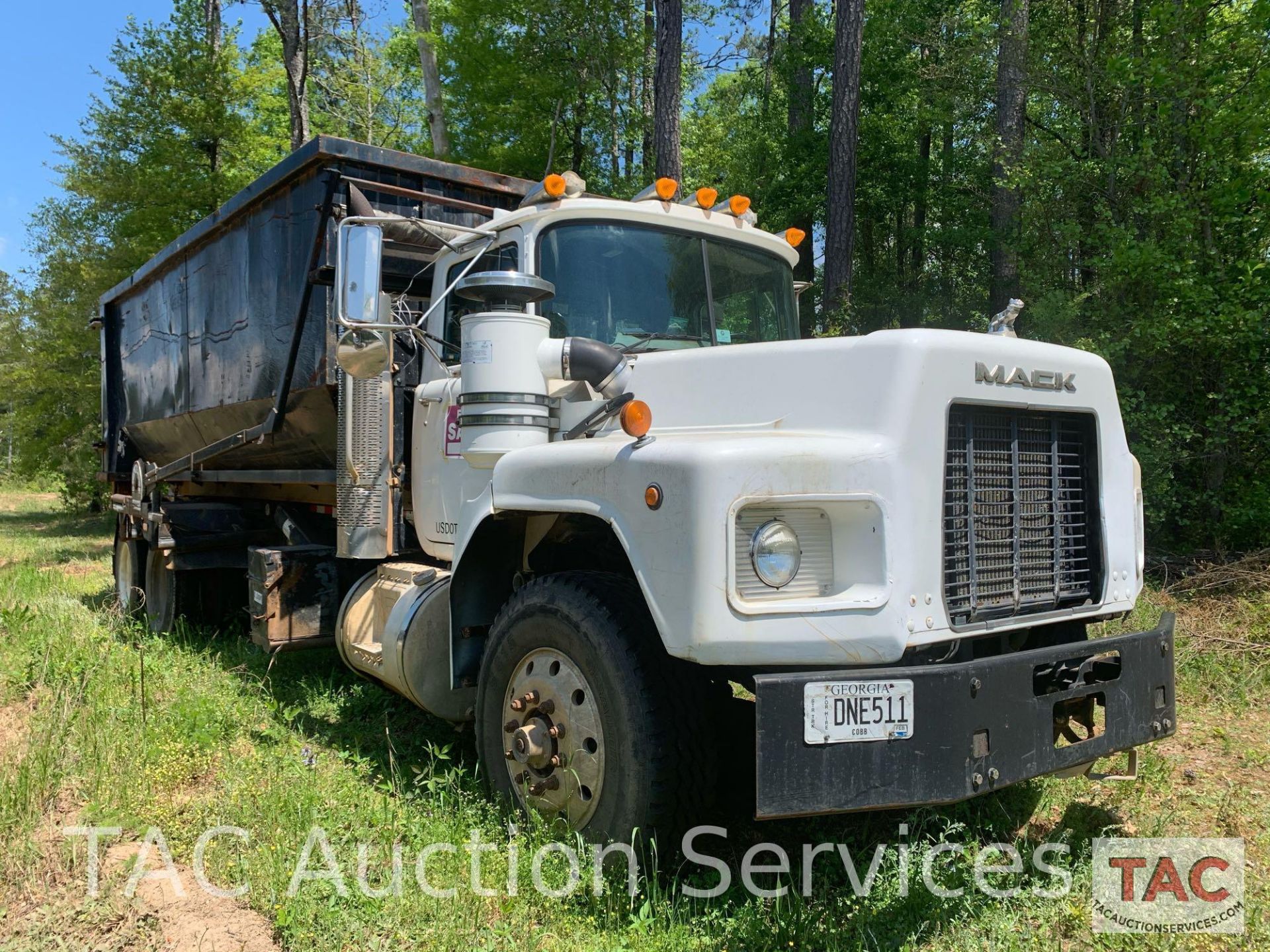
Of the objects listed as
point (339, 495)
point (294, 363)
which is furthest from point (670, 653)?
point (294, 363)

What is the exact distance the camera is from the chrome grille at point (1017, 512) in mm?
2990

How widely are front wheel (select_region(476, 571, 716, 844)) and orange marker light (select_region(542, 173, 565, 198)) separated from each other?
1.81m

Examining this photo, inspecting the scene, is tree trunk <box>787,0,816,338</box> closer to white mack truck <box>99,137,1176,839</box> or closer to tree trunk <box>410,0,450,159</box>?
tree trunk <box>410,0,450,159</box>

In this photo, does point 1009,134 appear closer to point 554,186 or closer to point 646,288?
point 646,288

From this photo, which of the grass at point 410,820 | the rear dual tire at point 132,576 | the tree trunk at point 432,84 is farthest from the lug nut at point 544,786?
the tree trunk at point 432,84

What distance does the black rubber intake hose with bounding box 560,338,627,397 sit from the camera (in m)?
3.62

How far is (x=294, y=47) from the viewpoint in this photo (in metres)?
19.3

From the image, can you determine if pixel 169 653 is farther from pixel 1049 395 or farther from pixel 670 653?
pixel 1049 395

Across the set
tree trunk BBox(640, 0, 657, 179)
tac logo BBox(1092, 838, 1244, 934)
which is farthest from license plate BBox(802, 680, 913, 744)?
tree trunk BBox(640, 0, 657, 179)

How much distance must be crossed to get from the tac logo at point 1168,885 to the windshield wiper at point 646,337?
2666 mm

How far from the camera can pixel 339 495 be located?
491 centimetres

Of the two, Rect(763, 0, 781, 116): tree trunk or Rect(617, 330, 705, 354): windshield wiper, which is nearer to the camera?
Rect(617, 330, 705, 354): windshield wiper

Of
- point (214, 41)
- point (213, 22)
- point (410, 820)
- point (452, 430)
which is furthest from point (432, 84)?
point (410, 820)

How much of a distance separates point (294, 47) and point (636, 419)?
19687 millimetres
